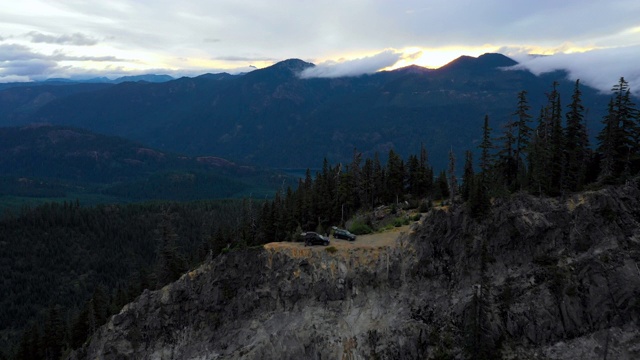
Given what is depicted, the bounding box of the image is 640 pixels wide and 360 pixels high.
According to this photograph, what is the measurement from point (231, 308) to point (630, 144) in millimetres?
54395

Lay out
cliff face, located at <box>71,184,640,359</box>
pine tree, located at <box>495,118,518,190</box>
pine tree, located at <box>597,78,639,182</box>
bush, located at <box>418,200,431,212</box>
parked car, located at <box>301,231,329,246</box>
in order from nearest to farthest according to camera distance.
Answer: cliff face, located at <box>71,184,640,359</box>
pine tree, located at <box>597,78,639,182</box>
parked car, located at <box>301,231,329,246</box>
pine tree, located at <box>495,118,518,190</box>
bush, located at <box>418,200,431,212</box>

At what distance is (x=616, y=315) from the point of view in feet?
140

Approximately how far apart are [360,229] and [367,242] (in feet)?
18.3

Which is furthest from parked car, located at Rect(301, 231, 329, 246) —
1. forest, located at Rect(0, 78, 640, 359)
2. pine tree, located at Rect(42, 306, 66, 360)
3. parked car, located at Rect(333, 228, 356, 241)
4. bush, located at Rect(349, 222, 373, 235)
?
pine tree, located at Rect(42, 306, 66, 360)

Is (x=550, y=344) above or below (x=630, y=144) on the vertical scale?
below

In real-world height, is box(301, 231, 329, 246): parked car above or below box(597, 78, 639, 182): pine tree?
below

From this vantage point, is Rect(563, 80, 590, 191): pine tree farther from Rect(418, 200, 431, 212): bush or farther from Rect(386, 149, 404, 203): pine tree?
Rect(386, 149, 404, 203): pine tree

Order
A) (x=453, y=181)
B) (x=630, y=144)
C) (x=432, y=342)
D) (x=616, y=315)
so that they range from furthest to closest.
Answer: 1. (x=453, y=181)
2. (x=630, y=144)
3. (x=432, y=342)
4. (x=616, y=315)

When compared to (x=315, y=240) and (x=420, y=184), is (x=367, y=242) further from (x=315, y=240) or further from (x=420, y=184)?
(x=420, y=184)

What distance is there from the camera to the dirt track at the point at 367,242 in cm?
5678

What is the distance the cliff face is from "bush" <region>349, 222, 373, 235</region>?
837 cm

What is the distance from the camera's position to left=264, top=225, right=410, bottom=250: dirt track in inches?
2235

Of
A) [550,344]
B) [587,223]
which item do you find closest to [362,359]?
[550,344]

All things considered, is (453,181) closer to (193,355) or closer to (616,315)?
(616,315)
